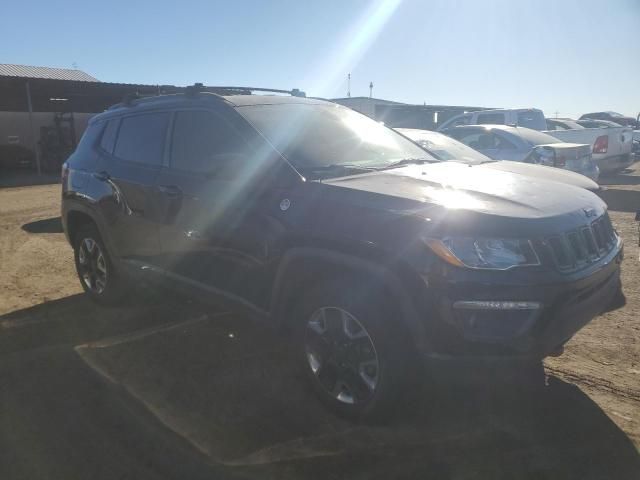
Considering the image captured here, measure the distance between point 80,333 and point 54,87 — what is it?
20498 mm

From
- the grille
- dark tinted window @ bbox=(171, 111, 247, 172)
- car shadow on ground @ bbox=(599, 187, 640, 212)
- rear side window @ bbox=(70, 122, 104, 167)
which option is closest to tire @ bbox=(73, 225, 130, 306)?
rear side window @ bbox=(70, 122, 104, 167)

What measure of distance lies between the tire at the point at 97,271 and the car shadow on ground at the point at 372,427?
1160 millimetres

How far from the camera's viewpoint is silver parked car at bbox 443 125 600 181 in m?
9.13

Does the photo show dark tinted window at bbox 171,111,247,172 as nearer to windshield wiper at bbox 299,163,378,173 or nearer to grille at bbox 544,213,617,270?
windshield wiper at bbox 299,163,378,173

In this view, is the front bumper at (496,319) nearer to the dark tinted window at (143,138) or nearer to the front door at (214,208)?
the front door at (214,208)

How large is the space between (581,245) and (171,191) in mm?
2670

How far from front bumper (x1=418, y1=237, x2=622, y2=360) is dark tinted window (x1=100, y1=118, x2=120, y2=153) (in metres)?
3.52

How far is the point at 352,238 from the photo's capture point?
2.77m

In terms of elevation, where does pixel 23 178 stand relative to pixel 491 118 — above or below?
below

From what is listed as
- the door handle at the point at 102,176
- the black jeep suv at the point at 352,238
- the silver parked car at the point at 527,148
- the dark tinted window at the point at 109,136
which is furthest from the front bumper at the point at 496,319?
the silver parked car at the point at 527,148

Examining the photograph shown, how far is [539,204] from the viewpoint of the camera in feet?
9.36

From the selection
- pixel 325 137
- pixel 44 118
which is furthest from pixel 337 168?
pixel 44 118

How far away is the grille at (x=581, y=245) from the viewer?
262cm

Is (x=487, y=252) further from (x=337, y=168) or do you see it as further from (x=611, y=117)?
(x=611, y=117)
